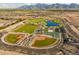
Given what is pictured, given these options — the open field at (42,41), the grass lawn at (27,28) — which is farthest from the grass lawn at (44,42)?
the grass lawn at (27,28)

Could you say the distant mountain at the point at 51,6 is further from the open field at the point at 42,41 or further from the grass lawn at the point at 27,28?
the open field at the point at 42,41

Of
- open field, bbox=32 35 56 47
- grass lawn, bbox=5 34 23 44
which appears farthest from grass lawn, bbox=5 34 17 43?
open field, bbox=32 35 56 47

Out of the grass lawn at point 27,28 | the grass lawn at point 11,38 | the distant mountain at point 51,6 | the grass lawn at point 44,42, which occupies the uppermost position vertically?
the distant mountain at point 51,6

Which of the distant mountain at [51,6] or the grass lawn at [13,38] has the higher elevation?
the distant mountain at [51,6]

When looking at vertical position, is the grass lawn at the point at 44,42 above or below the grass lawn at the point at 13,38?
below

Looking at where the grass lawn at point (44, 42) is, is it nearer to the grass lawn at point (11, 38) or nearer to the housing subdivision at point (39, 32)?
the housing subdivision at point (39, 32)

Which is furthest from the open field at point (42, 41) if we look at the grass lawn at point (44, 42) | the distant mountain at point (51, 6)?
the distant mountain at point (51, 6)

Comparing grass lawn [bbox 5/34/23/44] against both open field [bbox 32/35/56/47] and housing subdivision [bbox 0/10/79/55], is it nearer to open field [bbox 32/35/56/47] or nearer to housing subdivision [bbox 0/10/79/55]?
housing subdivision [bbox 0/10/79/55]

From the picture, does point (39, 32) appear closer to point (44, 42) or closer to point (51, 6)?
point (44, 42)
